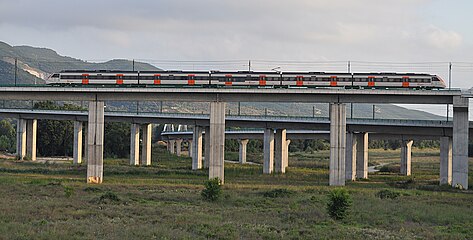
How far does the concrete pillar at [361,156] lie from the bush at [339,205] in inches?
2303

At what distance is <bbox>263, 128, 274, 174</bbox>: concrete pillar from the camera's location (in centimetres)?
10250

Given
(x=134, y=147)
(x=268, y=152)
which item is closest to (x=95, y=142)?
(x=268, y=152)

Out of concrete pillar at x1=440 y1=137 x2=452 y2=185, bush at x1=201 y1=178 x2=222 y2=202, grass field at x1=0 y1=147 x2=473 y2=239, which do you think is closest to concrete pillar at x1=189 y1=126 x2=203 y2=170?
concrete pillar at x1=440 y1=137 x2=452 y2=185

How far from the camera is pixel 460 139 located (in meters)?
64.7

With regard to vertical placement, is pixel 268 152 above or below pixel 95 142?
below

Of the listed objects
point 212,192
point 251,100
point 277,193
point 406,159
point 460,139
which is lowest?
point 277,193

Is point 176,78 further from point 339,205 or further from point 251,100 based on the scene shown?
point 339,205

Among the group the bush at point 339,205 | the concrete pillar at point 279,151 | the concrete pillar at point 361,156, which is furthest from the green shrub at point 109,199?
the concrete pillar at point 279,151

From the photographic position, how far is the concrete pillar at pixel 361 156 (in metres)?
97.8

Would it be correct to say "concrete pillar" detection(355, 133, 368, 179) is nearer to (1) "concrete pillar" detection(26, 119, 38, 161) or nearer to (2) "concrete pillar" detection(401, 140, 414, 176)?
(2) "concrete pillar" detection(401, 140, 414, 176)

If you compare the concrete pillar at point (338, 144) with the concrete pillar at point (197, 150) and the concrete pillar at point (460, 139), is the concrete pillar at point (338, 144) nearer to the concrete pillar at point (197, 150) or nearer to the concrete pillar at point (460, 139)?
the concrete pillar at point (460, 139)

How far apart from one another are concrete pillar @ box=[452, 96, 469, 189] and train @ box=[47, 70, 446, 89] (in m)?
3.46

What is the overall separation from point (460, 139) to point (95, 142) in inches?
1573

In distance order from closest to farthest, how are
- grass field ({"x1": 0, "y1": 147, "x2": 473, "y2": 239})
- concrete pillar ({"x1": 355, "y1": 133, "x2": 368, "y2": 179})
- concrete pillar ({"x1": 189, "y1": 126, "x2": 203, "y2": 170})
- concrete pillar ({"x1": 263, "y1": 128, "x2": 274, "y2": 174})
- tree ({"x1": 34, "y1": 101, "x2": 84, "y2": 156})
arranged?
1. grass field ({"x1": 0, "y1": 147, "x2": 473, "y2": 239})
2. concrete pillar ({"x1": 355, "y1": 133, "x2": 368, "y2": 179})
3. concrete pillar ({"x1": 263, "y1": 128, "x2": 274, "y2": 174})
4. concrete pillar ({"x1": 189, "y1": 126, "x2": 203, "y2": 170})
5. tree ({"x1": 34, "y1": 101, "x2": 84, "y2": 156})
